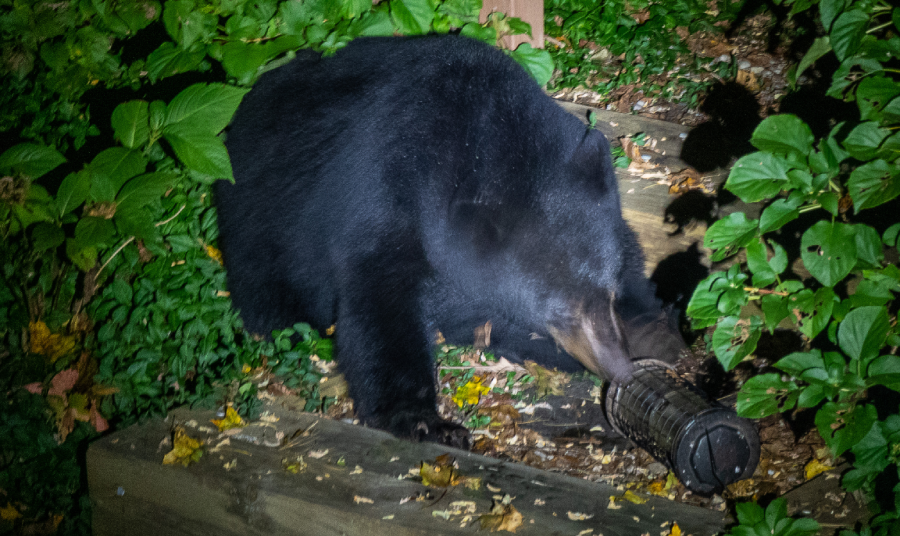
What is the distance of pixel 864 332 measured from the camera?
1338 mm

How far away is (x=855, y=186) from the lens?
49.3 inches

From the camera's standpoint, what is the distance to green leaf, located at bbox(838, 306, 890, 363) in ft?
4.33

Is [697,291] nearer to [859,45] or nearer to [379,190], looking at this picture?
A: [859,45]

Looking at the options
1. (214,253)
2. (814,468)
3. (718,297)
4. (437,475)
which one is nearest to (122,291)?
(214,253)

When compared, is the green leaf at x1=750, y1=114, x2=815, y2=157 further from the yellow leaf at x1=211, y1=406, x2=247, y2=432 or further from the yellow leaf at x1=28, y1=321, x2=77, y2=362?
the yellow leaf at x1=28, y1=321, x2=77, y2=362

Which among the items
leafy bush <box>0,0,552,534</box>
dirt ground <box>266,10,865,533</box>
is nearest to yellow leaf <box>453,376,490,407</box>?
dirt ground <box>266,10,865,533</box>

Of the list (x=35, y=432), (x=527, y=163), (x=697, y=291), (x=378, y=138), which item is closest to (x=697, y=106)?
(x=527, y=163)

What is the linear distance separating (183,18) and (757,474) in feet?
9.96

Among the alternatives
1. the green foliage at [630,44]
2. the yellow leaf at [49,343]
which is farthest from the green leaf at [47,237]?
the green foliage at [630,44]

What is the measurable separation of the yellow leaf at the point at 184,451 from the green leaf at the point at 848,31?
233cm

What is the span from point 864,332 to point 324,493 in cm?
165

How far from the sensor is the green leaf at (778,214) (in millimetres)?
1378

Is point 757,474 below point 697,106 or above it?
below

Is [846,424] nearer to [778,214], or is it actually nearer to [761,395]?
[761,395]
